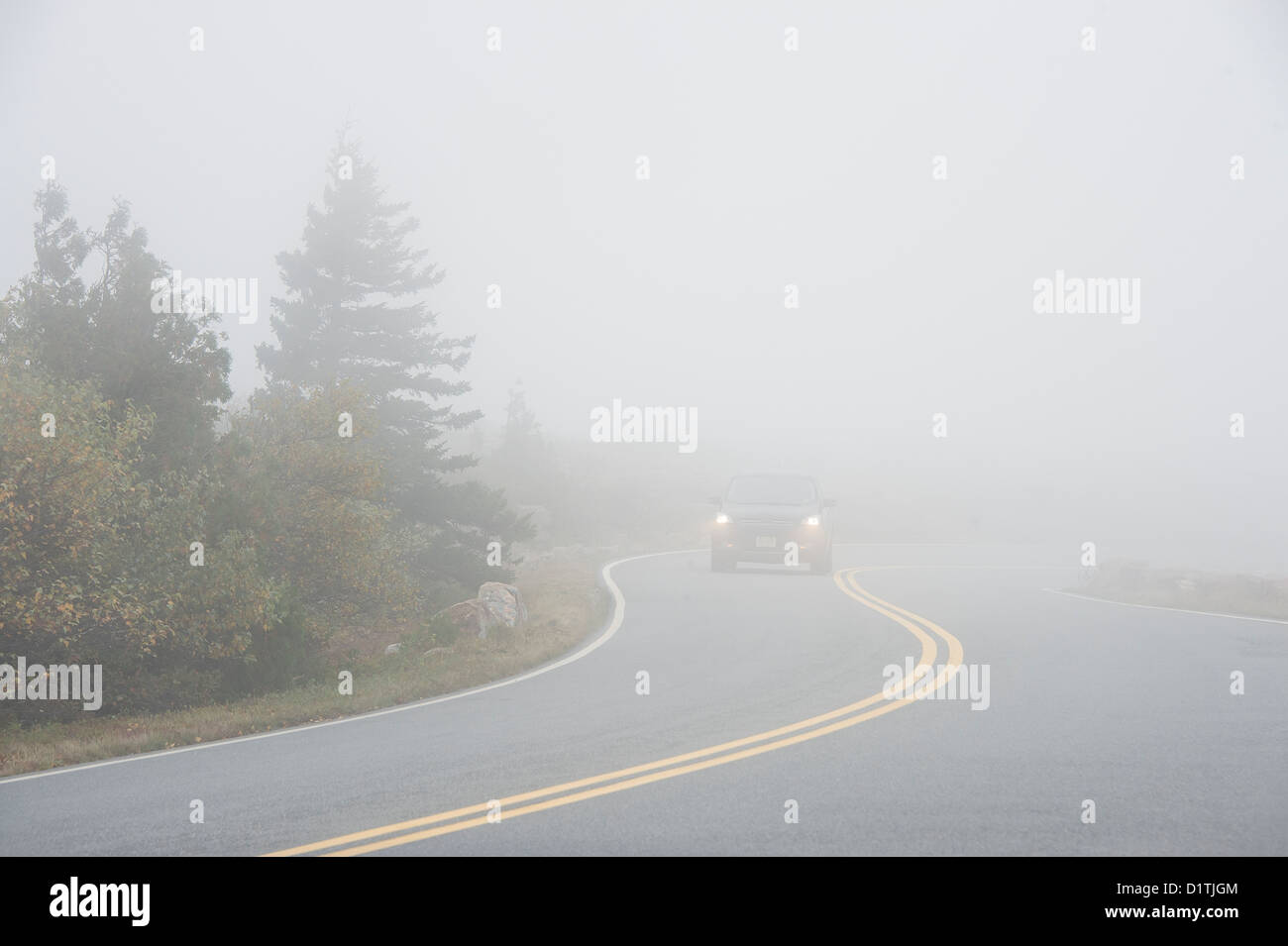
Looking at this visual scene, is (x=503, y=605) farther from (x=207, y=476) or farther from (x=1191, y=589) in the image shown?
(x=1191, y=589)

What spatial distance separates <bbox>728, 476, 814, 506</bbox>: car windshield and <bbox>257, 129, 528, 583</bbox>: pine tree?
6.38m

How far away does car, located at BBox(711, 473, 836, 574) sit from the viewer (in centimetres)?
2069

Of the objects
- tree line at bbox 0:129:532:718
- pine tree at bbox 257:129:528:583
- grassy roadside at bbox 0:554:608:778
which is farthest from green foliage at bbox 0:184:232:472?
pine tree at bbox 257:129:528:583

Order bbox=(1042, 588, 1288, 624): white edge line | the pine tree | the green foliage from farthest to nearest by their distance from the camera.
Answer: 1. the pine tree
2. bbox=(1042, 588, 1288, 624): white edge line
3. the green foliage

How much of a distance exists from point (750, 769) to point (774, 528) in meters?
14.6

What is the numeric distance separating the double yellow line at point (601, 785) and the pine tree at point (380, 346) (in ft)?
56.4

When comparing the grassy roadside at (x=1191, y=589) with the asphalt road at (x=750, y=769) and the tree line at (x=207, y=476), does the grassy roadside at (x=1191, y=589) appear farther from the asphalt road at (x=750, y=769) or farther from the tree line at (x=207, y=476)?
the tree line at (x=207, y=476)

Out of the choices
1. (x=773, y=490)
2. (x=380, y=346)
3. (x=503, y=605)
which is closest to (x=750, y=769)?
(x=503, y=605)

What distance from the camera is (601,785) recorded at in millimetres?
5918

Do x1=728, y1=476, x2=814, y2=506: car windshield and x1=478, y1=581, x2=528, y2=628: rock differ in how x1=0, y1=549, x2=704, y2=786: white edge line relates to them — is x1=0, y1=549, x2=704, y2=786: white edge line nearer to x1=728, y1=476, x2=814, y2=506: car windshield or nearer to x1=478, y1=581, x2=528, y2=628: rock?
x1=478, y1=581, x2=528, y2=628: rock

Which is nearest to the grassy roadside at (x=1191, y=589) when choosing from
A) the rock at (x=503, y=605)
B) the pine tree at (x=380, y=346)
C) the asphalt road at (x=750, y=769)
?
the asphalt road at (x=750, y=769)

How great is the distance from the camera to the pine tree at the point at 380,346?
24.8 meters

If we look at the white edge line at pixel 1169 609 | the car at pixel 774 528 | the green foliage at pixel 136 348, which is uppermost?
the green foliage at pixel 136 348
